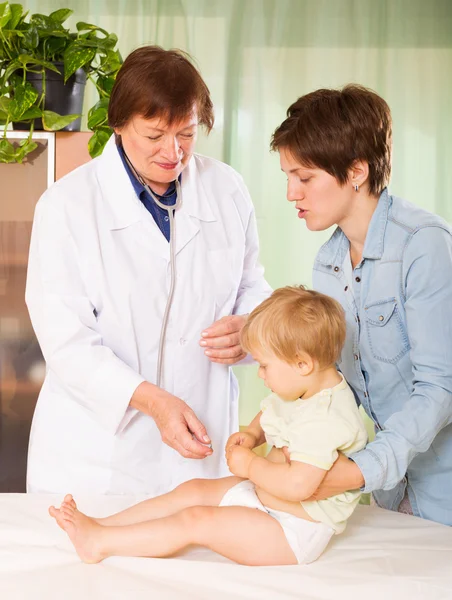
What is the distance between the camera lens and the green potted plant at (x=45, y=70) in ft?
8.24

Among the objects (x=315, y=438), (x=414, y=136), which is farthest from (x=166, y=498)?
(x=414, y=136)

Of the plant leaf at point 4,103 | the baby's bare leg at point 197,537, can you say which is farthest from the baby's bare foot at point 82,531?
the plant leaf at point 4,103

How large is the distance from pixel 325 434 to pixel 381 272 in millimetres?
363

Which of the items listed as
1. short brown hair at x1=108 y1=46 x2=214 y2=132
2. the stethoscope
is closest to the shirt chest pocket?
the stethoscope

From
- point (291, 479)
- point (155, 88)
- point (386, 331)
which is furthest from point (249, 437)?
point (155, 88)

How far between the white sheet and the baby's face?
303 mm

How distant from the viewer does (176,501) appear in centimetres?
146

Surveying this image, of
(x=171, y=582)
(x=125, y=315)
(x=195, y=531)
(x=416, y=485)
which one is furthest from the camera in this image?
(x=125, y=315)

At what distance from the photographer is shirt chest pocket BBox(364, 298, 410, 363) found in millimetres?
1489

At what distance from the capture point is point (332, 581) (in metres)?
1.24

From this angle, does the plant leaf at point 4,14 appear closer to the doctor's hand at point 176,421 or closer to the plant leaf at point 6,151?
the plant leaf at point 6,151

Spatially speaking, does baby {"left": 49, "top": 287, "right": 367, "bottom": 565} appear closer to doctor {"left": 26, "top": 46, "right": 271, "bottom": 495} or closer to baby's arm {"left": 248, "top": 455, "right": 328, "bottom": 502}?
baby's arm {"left": 248, "top": 455, "right": 328, "bottom": 502}

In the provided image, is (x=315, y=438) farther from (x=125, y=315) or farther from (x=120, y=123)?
(x=120, y=123)

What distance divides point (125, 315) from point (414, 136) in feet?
8.28
